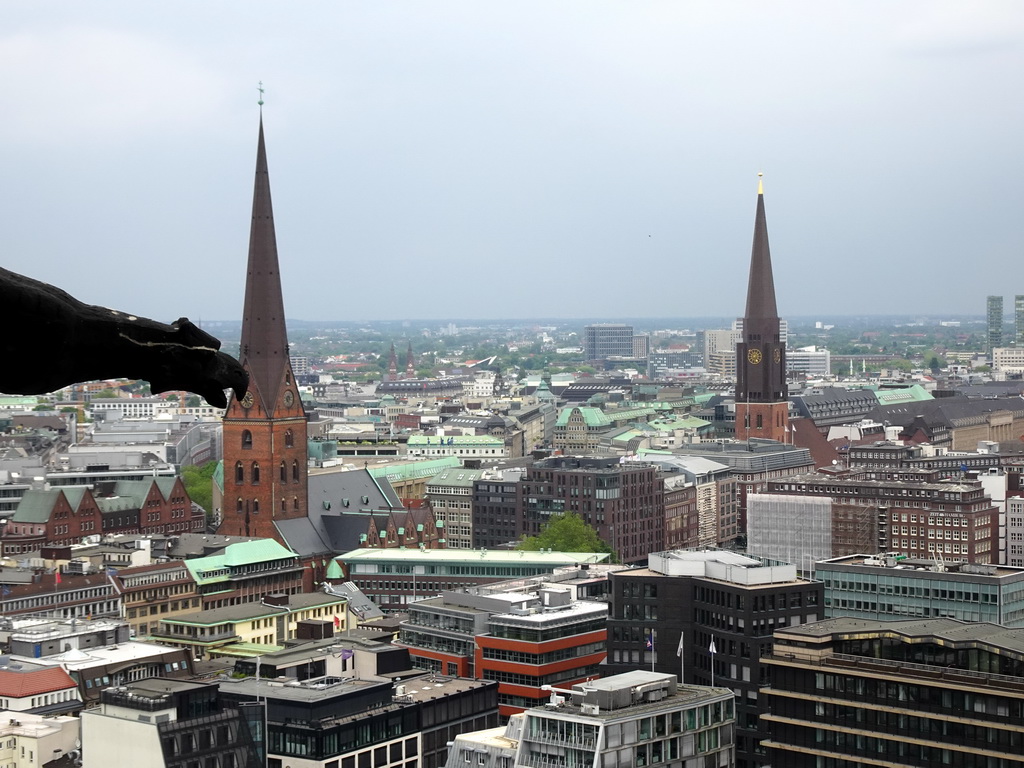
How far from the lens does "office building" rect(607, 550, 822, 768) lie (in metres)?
75.5

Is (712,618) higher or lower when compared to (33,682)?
higher

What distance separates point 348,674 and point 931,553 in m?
57.0

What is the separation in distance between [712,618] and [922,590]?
58.0 ft

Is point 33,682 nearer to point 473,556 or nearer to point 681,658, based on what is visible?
point 681,658

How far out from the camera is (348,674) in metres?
83.3

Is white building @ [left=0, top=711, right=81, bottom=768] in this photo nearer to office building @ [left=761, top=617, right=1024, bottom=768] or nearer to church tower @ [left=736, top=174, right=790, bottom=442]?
office building @ [left=761, top=617, right=1024, bottom=768]

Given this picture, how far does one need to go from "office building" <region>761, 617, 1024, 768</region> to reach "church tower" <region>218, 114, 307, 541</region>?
64.4m

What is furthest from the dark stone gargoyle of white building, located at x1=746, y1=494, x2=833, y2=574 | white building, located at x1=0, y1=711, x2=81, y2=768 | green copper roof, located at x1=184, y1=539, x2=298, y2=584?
white building, located at x1=746, y1=494, x2=833, y2=574

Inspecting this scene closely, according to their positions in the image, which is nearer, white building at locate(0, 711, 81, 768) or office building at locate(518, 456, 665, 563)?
white building at locate(0, 711, 81, 768)

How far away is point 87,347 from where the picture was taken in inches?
281

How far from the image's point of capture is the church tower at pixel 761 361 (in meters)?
187

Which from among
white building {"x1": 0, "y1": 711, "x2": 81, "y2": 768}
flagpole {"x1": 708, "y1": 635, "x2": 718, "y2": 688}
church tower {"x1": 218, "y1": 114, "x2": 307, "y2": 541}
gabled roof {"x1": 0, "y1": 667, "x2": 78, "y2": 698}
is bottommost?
white building {"x1": 0, "y1": 711, "x2": 81, "y2": 768}

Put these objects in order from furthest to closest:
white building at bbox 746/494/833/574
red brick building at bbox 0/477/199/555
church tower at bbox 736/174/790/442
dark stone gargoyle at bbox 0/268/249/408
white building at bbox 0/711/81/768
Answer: church tower at bbox 736/174/790/442 → red brick building at bbox 0/477/199/555 → white building at bbox 746/494/833/574 → white building at bbox 0/711/81/768 → dark stone gargoyle at bbox 0/268/249/408

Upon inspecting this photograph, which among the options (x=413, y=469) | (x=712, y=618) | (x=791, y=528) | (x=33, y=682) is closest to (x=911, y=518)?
(x=791, y=528)
